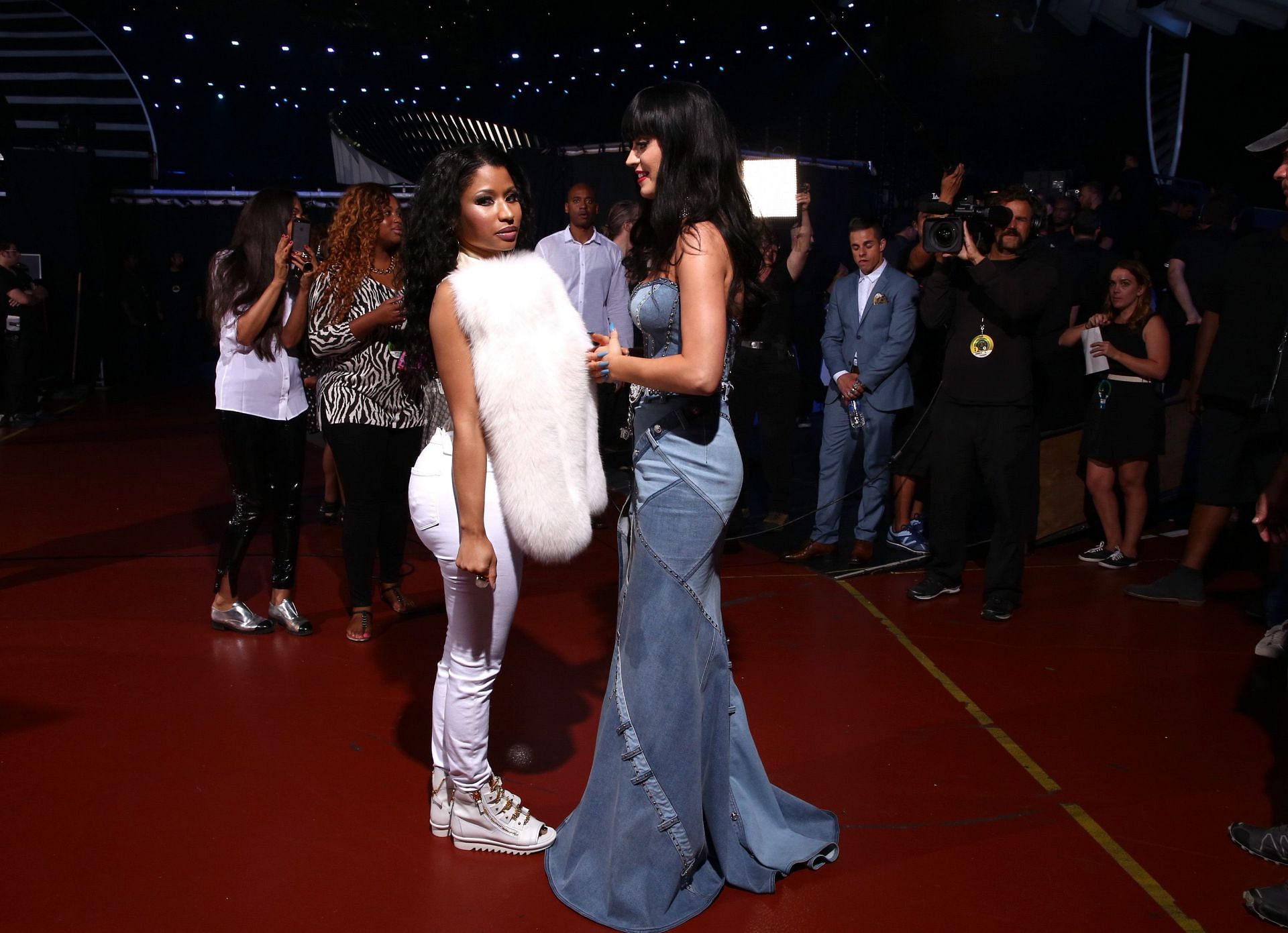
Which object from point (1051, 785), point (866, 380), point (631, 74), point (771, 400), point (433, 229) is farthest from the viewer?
point (631, 74)

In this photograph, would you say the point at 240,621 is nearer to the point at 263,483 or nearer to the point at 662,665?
the point at 263,483

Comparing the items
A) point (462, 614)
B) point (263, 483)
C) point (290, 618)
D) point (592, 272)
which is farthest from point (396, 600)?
point (592, 272)

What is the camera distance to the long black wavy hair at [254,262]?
375 cm

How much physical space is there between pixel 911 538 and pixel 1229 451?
5.38 feet

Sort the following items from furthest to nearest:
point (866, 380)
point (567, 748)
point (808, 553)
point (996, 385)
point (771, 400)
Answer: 1. point (771, 400)
2. point (808, 553)
3. point (866, 380)
4. point (996, 385)
5. point (567, 748)

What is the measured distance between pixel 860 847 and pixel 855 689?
3.53ft

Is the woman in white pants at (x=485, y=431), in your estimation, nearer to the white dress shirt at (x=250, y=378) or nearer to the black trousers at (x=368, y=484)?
the black trousers at (x=368, y=484)

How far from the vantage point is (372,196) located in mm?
3791

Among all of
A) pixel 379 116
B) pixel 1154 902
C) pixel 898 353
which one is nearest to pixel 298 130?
pixel 379 116

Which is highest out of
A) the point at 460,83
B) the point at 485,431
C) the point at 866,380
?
the point at 460,83

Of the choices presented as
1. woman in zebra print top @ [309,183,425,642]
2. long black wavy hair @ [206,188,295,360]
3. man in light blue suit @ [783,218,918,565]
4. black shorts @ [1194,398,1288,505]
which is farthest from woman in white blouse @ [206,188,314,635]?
black shorts @ [1194,398,1288,505]

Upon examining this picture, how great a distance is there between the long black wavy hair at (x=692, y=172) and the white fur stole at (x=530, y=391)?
27 centimetres

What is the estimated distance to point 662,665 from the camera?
7.38ft

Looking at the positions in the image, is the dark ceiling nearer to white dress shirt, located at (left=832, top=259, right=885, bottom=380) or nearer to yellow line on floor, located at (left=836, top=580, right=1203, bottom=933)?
white dress shirt, located at (left=832, top=259, right=885, bottom=380)
